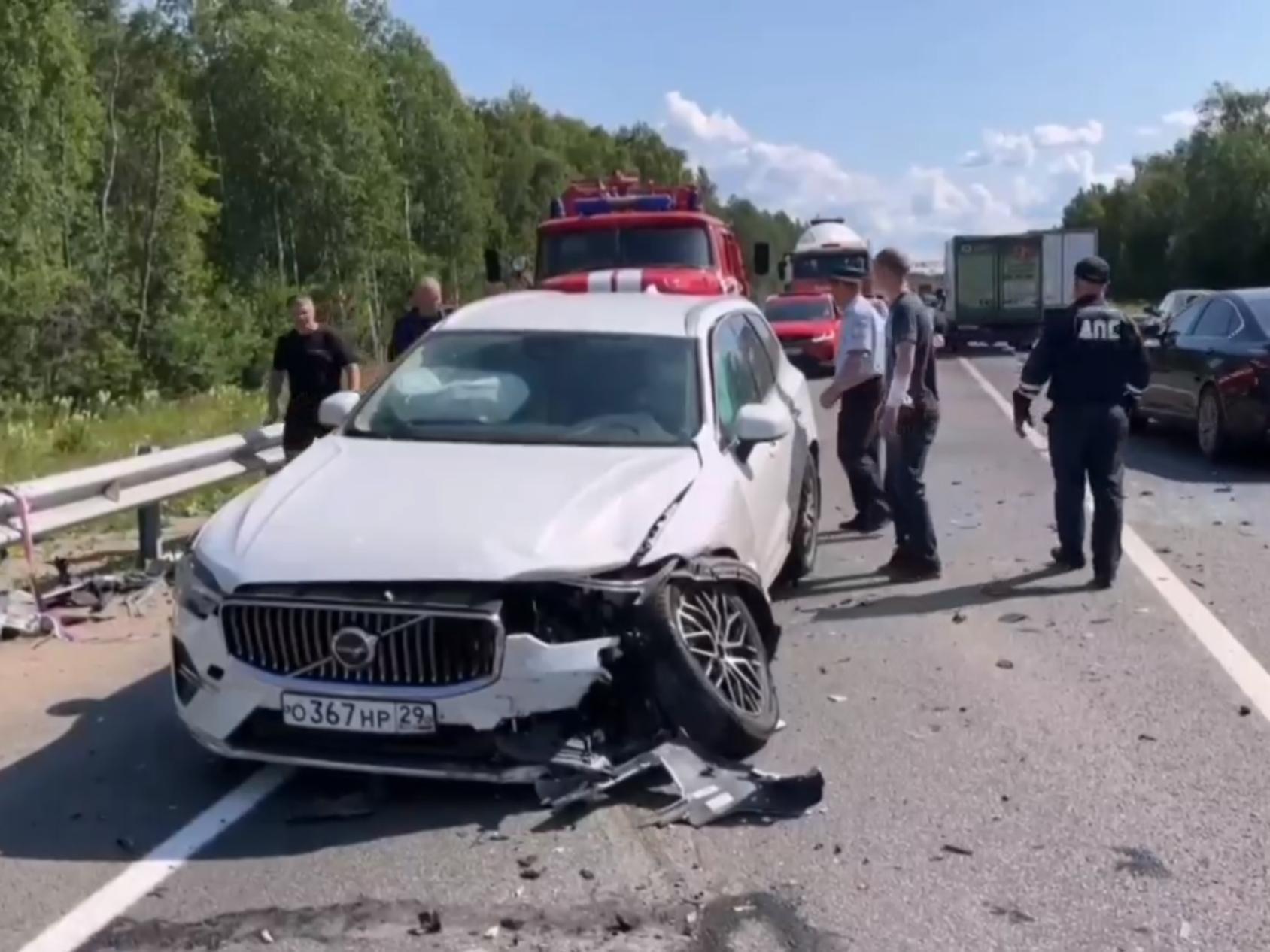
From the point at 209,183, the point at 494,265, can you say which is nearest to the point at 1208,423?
the point at 494,265

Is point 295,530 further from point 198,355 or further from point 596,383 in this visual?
point 198,355

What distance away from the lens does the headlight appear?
18.6 ft

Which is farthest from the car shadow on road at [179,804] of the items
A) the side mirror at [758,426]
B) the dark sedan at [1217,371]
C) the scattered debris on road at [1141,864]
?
the dark sedan at [1217,371]

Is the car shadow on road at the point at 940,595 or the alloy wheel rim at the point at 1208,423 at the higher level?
the alloy wheel rim at the point at 1208,423

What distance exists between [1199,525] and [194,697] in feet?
25.8

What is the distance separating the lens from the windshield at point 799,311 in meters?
30.3

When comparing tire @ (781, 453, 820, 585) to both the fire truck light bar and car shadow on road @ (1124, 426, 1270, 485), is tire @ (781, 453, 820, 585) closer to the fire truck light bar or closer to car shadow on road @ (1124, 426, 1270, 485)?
car shadow on road @ (1124, 426, 1270, 485)

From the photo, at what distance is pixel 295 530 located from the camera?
5836mm

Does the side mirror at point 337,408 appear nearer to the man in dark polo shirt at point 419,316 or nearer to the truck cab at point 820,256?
the man in dark polo shirt at point 419,316

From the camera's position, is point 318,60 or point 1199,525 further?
point 318,60

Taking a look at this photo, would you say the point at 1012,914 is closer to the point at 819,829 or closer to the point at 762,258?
the point at 819,829

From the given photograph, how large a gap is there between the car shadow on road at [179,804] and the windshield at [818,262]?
34.8 meters

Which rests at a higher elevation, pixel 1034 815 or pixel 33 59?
pixel 33 59

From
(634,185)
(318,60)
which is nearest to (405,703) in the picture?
(634,185)
